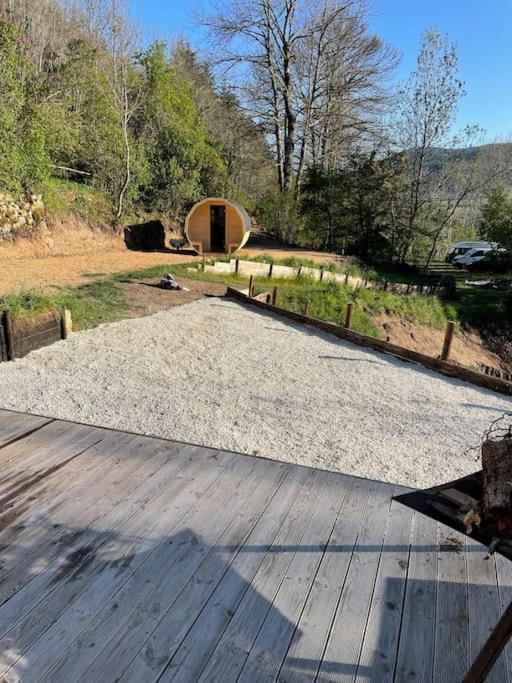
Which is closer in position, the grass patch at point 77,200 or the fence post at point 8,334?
the fence post at point 8,334

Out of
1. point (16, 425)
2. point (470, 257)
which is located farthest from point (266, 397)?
point (470, 257)

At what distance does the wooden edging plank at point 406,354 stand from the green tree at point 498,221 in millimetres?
11287

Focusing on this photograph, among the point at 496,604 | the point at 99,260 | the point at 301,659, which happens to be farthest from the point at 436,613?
the point at 99,260

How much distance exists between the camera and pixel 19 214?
12680 millimetres

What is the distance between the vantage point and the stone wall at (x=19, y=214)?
12.2m

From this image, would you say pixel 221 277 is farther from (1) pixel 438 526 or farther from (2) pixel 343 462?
(1) pixel 438 526

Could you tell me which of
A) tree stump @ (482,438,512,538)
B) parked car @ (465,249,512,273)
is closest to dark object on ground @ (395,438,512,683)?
tree stump @ (482,438,512,538)

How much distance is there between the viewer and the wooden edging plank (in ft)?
21.1

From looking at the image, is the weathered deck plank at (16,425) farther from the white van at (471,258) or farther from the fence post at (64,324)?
the white van at (471,258)

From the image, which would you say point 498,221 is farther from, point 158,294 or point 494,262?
point 158,294

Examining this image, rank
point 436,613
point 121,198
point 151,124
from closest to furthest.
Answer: point 436,613 → point 121,198 → point 151,124

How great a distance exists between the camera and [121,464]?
123 inches

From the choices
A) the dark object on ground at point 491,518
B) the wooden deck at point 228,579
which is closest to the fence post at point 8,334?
the wooden deck at point 228,579

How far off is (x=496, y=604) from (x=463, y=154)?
841 inches
